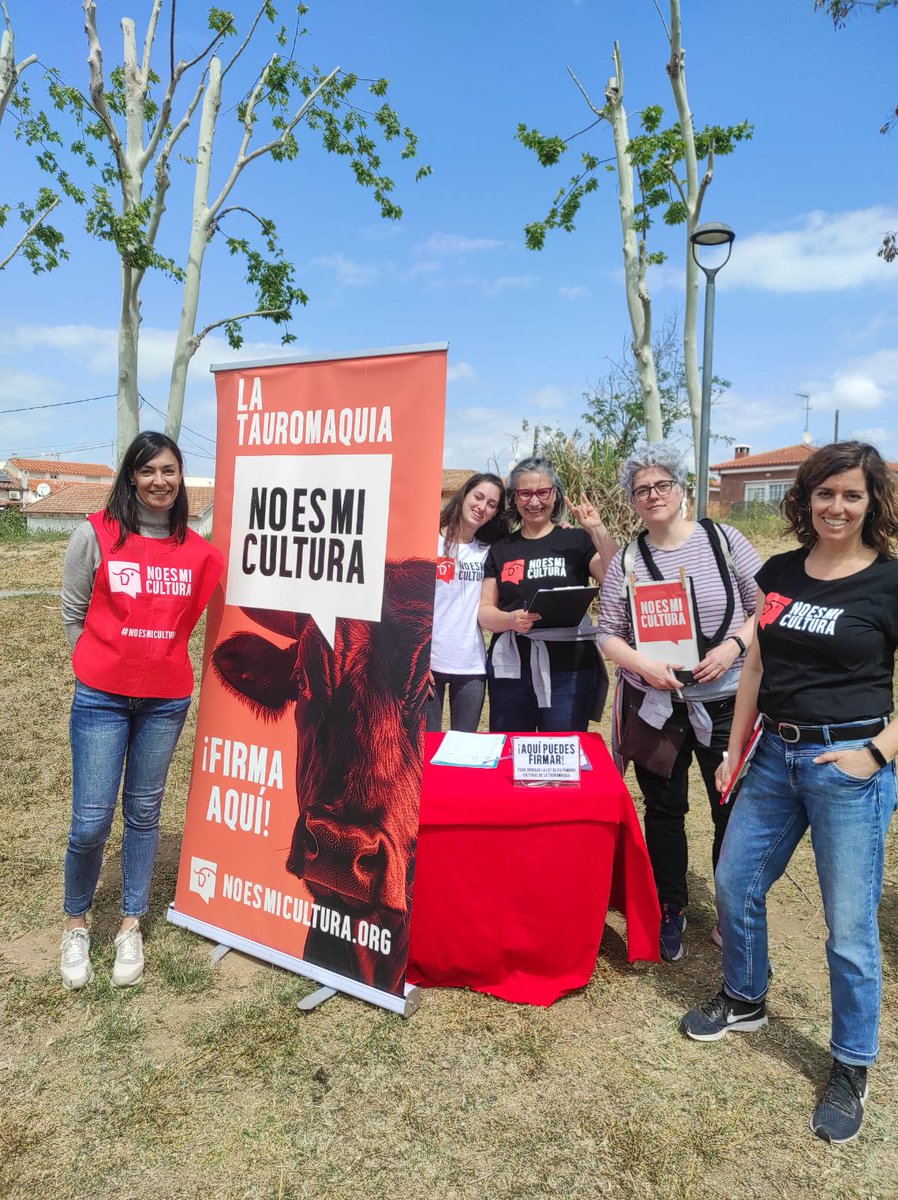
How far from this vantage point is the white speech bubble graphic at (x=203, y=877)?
2.64m

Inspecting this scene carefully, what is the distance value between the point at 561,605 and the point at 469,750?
61cm

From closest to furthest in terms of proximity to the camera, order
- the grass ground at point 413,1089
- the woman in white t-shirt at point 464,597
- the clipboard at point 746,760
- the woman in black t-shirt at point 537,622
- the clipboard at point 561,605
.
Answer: the grass ground at point 413,1089
the clipboard at point 746,760
the clipboard at point 561,605
the woman in black t-shirt at point 537,622
the woman in white t-shirt at point 464,597

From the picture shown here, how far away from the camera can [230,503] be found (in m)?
2.63

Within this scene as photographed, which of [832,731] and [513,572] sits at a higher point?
[513,572]

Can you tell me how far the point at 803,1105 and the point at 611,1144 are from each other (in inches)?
21.7

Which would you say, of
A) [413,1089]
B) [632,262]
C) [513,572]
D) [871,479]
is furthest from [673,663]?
[632,262]

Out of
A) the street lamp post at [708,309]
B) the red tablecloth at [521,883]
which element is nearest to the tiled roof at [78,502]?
the street lamp post at [708,309]

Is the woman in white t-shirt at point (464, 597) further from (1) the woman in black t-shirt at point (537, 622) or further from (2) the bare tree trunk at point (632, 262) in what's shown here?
(2) the bare tree trunk at point (632, 262)

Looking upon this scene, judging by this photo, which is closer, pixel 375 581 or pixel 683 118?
pixel 375 581

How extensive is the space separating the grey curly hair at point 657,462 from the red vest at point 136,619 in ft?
4.88

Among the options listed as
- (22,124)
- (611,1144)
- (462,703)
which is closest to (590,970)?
(611,1144)

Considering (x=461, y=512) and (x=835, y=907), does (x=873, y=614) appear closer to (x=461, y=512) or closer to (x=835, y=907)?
(x=835, y=907)

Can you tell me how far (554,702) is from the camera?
2887mm

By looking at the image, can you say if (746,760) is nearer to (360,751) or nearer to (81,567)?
(360,751)
